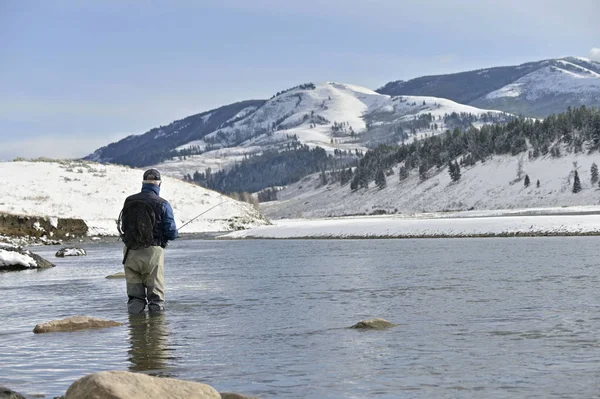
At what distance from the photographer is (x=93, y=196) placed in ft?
281

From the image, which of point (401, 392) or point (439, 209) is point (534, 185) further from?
point (401, 392)

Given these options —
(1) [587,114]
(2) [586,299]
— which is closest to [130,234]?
(2) [586,299]

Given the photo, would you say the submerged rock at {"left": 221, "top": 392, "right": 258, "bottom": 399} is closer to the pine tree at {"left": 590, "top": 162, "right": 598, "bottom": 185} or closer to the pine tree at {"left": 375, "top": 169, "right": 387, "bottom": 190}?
the pine tree at {"left": 590, "top": 162, "right": 598, "bottom": 185}

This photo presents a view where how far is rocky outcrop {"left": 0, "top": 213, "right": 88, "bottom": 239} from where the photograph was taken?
68.5 m

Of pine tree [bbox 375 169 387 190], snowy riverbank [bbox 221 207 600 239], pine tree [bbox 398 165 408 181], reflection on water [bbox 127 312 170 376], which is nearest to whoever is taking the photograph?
reflection on water [bbox 127 312 170 376]

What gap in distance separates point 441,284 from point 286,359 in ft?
39.4

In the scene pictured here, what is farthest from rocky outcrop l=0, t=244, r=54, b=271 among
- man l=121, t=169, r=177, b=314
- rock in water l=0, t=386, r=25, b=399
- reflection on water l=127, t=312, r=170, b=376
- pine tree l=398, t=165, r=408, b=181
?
pine tree l=398, t=165, r=408, b=181

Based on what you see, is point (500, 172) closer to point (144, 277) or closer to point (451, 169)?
point (451, 169)

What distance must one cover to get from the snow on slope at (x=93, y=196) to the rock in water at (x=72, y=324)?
203ft

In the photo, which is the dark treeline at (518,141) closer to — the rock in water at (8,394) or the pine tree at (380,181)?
the pine tree at (380,181)

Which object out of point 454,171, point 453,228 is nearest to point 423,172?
point 454,171

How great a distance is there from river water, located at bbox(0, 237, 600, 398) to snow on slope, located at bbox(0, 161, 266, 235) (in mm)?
55055

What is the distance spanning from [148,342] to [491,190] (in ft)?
484

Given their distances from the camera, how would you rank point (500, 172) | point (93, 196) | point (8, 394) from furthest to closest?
point (500, 172), point (93, 196), point (8, 394)
